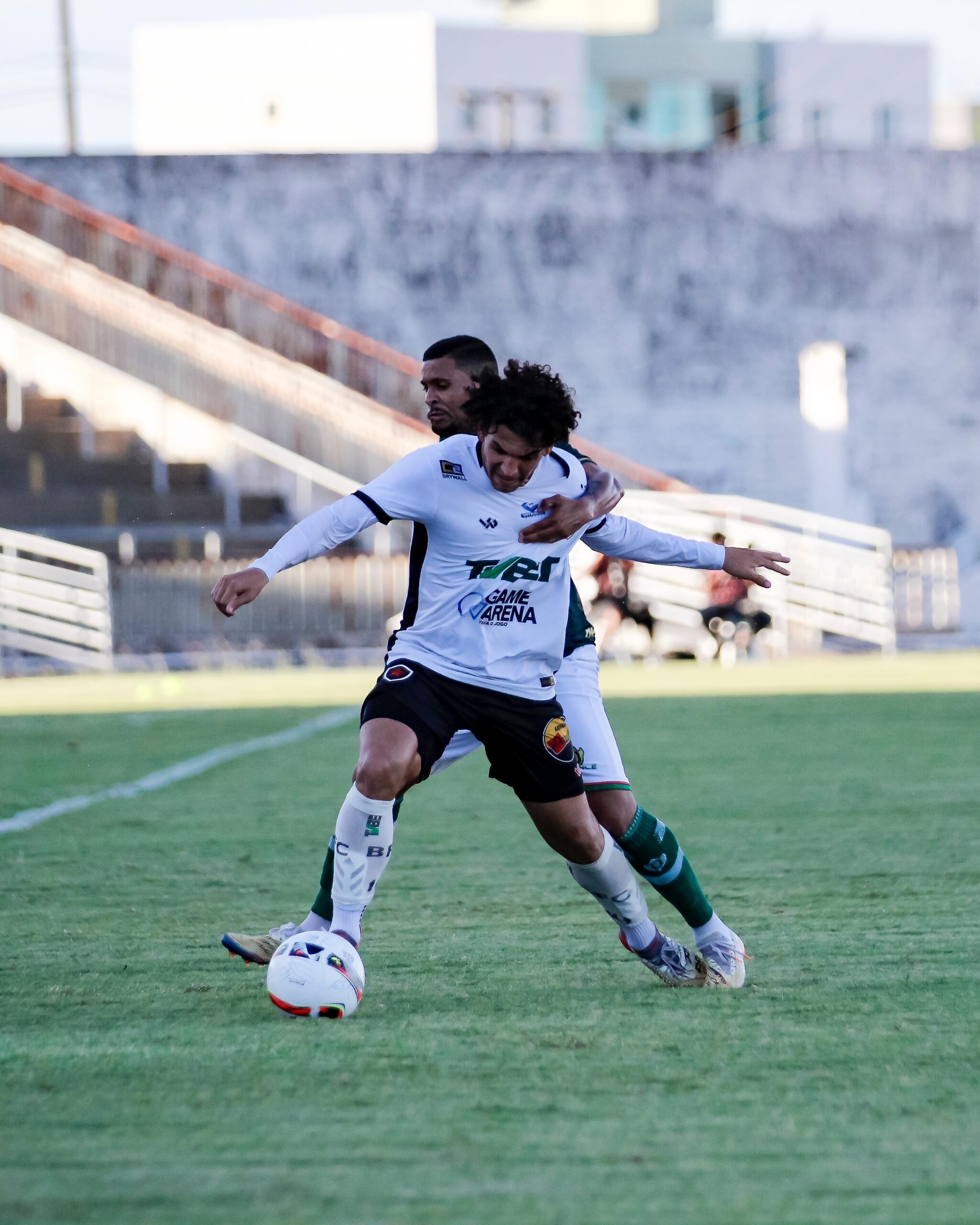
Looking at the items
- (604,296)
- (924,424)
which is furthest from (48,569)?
(924,424)

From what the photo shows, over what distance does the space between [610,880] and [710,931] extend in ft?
1.01

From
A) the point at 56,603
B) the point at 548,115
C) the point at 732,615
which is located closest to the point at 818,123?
the point at 548,115

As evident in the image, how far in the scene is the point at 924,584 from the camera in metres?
24.0

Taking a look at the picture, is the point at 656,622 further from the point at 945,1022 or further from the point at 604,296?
the point at 945,1022

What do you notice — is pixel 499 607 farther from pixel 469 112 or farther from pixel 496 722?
pixel 469 112

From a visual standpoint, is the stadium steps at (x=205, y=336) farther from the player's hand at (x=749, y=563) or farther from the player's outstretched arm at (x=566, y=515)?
the player's outstretched arm at (x=566, y=515)

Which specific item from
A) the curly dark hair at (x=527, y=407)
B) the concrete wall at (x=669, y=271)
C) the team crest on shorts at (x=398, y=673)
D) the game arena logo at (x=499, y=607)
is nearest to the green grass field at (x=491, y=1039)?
the team crest on shorts at (x=398, y=673)

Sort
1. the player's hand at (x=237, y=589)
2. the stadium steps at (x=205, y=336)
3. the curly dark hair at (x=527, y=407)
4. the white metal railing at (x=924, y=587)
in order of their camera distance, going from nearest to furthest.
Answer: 1. the player's hand at (x=237, y=589)
2. the curly dark hair at (x=527, y=407)
3. the white metal railing at (x=924, y=587)
4. the stadium steps at (x=205, y=336)

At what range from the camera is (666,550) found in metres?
4.76

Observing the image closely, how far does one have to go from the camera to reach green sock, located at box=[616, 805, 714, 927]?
470 cm

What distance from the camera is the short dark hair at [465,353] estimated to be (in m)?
5.02

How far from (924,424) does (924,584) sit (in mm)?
7248

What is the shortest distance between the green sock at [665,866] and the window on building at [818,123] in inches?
2236

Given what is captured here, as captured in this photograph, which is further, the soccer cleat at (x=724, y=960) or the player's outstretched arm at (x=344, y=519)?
the soccer cleat at (x=724, y=960)
